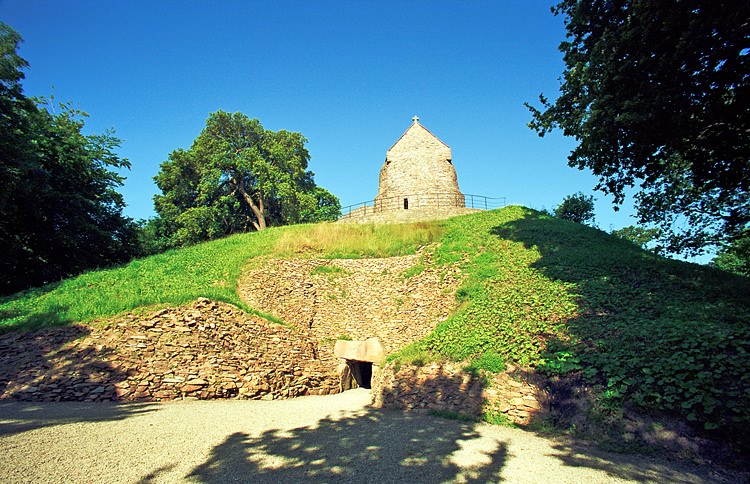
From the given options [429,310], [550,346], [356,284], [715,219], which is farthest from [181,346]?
[715,219]

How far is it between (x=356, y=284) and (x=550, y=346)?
994 cm

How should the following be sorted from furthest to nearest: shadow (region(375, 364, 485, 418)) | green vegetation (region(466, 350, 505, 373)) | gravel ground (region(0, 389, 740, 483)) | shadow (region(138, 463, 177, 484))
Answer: green vegetation (region(466, 350, 505, 373)) → shadow (region(375, 364, 485, 418)) → gravel ground (region(0, 389, 740, 483)) → shadow (region(138, 463, 177, 484))

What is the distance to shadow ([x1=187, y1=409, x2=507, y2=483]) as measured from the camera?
5.38m

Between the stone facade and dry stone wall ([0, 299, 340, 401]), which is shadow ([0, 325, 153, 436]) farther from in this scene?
the stone facade

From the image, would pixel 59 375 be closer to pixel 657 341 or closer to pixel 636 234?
pixel 657 341

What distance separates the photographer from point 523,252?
16438mm

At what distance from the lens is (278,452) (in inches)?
249

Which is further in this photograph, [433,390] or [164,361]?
[164,361]

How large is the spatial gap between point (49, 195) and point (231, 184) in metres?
15.3

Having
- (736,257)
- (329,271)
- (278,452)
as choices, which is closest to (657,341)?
(278,452)

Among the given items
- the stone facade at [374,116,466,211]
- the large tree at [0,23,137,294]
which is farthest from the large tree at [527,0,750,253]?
the large tree at [0,23,137,294]

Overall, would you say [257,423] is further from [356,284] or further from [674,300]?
[674,300]

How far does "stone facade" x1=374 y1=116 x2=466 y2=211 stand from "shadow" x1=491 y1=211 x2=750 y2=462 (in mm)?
16052

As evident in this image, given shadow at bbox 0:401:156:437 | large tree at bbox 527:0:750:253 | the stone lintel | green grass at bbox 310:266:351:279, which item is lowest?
shadow at bbox 0:401:156:437
